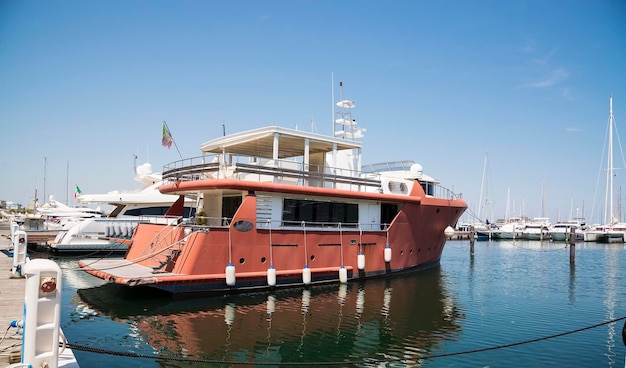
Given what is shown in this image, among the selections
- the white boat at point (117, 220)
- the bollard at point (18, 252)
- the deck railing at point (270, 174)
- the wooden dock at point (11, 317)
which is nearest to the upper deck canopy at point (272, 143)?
the deck railing at point (270, 174)

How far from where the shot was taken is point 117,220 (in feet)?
92.3

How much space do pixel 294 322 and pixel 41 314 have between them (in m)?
7.29

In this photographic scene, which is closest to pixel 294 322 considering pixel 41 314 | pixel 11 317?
pixel 11 317

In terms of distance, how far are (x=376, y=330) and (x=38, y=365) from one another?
8.03 metres

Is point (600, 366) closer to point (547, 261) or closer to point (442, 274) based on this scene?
point (442, 274)

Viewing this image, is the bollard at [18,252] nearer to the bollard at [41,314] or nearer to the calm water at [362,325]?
the calm water at [362,325]

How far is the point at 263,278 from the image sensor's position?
50.4 ft

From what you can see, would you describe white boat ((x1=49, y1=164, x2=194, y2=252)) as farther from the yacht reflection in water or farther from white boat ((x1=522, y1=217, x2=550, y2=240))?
white boat ((x1=522, y1=217, x2=550, y2=240))

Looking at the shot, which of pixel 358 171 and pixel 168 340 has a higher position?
pixel 358 171

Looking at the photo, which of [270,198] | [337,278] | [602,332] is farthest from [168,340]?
[602,332]

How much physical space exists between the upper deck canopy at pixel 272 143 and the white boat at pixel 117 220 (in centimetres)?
675

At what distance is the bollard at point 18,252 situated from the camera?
15.2m

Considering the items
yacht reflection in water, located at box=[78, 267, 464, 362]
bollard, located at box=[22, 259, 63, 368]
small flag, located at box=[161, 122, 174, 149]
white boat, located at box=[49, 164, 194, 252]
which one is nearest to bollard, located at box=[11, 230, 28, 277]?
yacht reflection in water, located at box=[78, 267, 464, 362]

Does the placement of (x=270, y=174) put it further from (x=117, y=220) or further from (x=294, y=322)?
(x=117, y=220)
